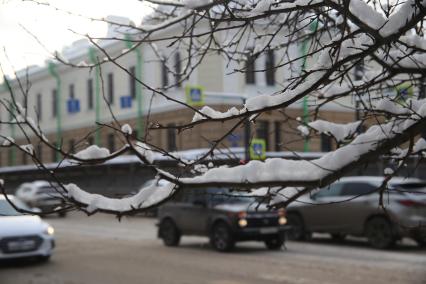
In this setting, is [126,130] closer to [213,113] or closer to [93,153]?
[93,153]

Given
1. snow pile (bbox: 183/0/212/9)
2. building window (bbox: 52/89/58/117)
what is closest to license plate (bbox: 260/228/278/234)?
snow pile (bbox: 183/0/212/9)

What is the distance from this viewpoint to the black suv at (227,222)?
551 inches

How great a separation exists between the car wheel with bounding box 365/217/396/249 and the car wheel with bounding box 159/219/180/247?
4.69m

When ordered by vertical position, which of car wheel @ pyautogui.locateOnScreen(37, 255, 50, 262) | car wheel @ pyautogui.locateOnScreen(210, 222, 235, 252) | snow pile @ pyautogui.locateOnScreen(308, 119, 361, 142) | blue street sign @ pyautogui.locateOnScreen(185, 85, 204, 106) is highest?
blue street sign @ pyautogui.locateOnScreen(185, 85, 204, 106)

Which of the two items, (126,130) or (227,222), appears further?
(227,222)

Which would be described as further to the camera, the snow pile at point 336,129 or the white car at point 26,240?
the white car at point 26,240

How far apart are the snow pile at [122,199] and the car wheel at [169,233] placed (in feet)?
37.8

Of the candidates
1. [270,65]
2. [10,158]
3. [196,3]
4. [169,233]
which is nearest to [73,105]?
[10,158]

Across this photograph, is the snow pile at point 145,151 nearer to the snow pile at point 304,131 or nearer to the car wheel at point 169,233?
the snow pile at point 304,131

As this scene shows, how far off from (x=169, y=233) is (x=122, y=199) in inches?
463

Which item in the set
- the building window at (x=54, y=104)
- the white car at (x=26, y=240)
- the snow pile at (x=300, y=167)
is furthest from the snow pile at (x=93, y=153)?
the building window at (x=54, y=104)

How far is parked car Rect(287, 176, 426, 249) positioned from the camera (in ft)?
45.5

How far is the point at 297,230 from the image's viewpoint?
54.3 feet

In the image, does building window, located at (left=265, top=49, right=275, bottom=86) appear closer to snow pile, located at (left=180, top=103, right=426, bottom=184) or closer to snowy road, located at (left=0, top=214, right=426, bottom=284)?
snow pile, located at (left=180, top=103, right=426, bottom=184)
